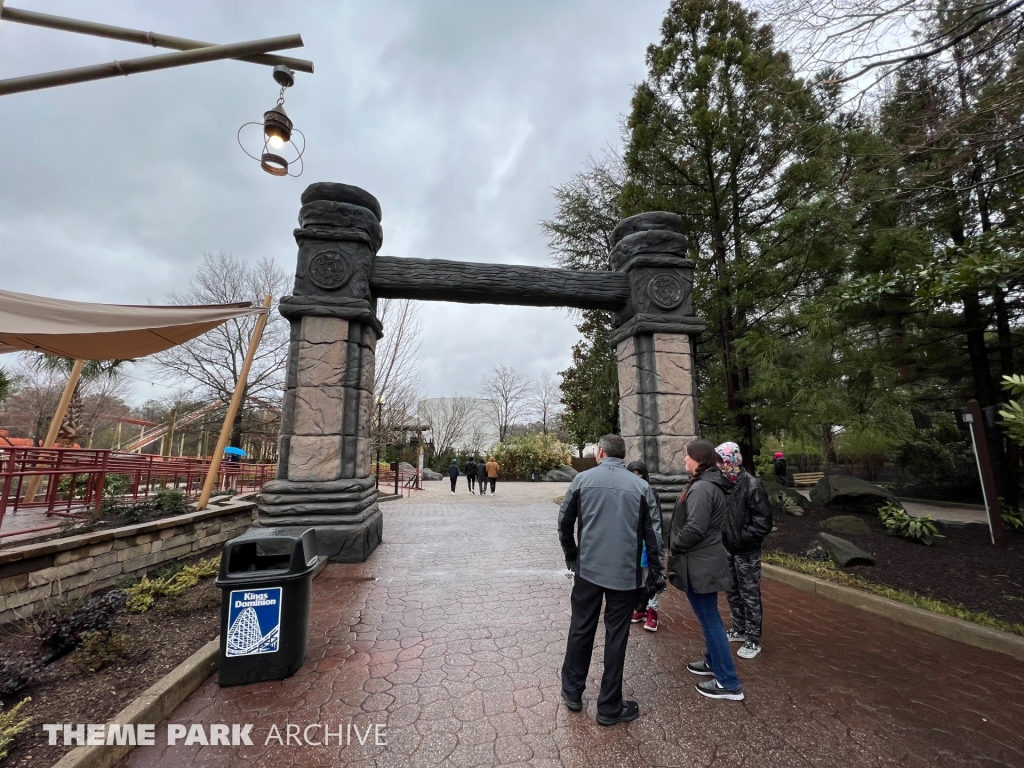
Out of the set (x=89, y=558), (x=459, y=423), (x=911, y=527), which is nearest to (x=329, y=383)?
(x=89, y=558)

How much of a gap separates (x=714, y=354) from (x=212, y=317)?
917cm

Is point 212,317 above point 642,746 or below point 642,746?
above

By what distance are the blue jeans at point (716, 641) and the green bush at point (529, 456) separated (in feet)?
75.0

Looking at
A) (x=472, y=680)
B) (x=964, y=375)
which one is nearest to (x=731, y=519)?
(x=472, y=680)

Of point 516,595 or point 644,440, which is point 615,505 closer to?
point 516,595

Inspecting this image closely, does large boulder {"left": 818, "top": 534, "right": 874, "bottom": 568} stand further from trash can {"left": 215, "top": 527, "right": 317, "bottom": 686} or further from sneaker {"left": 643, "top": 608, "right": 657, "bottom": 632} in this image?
trash can {"left": 215, "top": 527, "right": 317, "bottom": 686}

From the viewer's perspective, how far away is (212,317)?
19.4 ft

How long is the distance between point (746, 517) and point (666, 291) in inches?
170

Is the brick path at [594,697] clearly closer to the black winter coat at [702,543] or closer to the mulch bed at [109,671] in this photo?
the mulch bed at [109,671]

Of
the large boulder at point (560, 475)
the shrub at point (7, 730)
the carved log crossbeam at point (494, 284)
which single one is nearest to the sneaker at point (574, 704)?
the shrub at point (7, 730)

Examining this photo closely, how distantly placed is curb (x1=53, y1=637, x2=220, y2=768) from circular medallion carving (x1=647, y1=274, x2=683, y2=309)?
→ 661 centimetres

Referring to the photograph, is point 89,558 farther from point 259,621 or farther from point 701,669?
point 701,669

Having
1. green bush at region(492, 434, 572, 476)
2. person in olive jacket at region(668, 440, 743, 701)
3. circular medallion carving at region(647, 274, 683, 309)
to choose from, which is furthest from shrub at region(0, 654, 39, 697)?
green bush at region(492, 434, 572, 476)

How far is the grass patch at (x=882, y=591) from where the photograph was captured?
12.5ft
